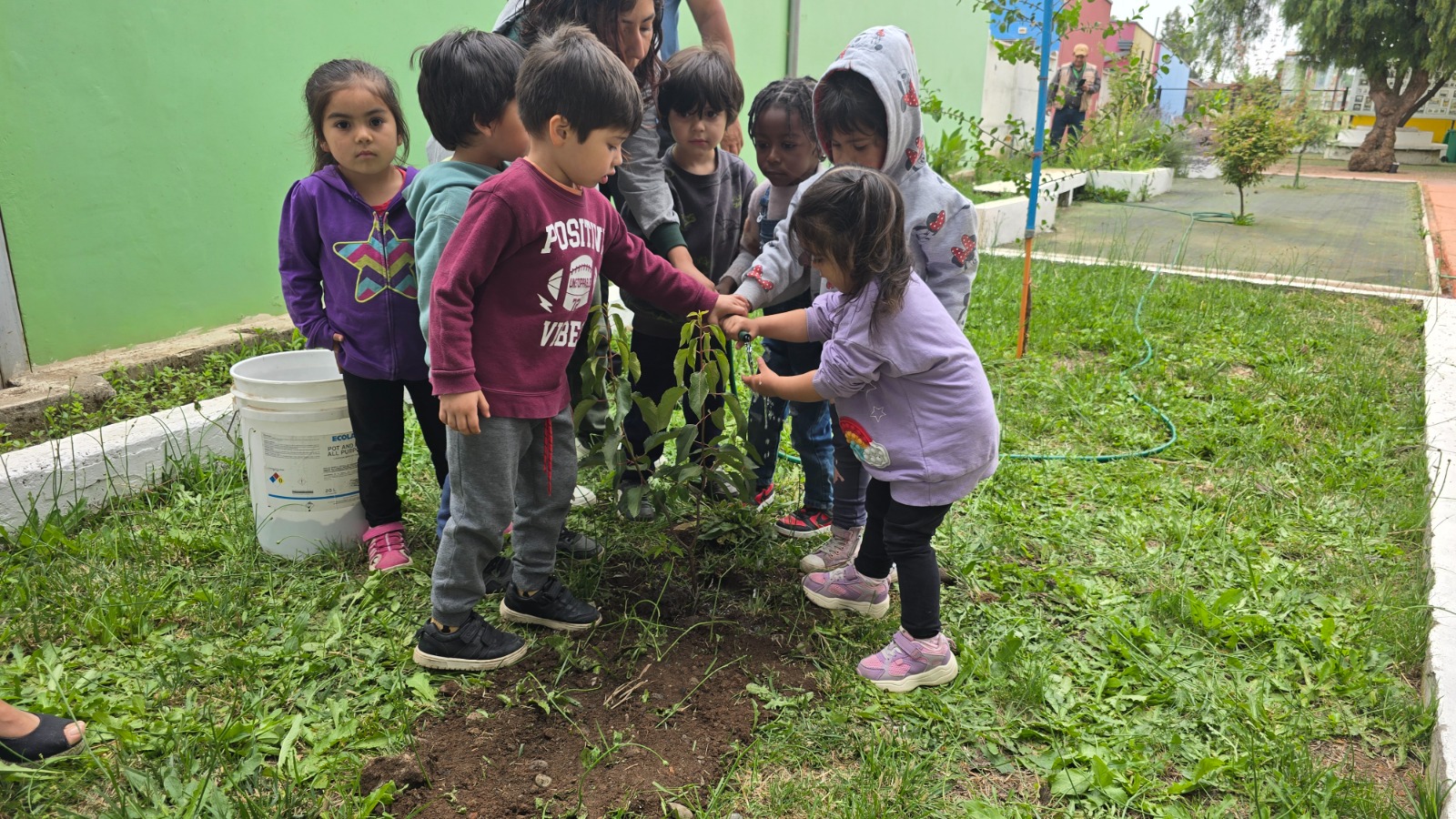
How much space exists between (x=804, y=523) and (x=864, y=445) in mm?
852

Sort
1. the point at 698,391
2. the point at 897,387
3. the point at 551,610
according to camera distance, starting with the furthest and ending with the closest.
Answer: the point at 551,610 → the point at 698,391 → the point at 897,387

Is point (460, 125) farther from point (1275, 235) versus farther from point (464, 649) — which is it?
point (1275, 235)

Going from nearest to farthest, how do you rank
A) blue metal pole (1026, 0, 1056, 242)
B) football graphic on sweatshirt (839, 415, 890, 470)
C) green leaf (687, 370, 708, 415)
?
1. football graphic on sweatshirt (839, 415, 890, 470)
2. green leaf (687, 370, 708, 415)
3. blue metal pole (1026, 0, 1056, 242)

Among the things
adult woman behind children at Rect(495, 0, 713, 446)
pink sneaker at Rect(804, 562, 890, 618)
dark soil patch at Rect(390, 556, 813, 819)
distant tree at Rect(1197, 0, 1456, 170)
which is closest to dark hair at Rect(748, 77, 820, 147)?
adult woman behind children at Rect(495, 0, 713, 446)

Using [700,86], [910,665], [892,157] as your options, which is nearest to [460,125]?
[700,86]

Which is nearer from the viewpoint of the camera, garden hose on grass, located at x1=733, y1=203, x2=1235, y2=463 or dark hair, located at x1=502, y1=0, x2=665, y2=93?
dark hair, located at x1=502, y1=0, x2=665, y2=93

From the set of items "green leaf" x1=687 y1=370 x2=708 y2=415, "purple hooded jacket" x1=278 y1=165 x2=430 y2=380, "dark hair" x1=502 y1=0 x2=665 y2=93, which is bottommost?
"green leaf" x1=687 y1=370 x2=708 y2=415

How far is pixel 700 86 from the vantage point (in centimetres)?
267

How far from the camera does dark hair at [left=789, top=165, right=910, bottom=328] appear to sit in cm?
208

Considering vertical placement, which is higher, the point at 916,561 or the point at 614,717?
the point at 916,561

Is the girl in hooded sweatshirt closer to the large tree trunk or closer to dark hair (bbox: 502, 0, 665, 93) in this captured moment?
dark hair (bbox: 502, 0, 665, 93)

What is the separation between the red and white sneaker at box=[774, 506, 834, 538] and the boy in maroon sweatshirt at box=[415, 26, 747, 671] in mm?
831

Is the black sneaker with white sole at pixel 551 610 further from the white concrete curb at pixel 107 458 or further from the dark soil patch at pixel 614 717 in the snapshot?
the white concrete curb at pixel 107 458

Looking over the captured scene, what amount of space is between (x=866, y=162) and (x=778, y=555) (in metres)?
1.19
